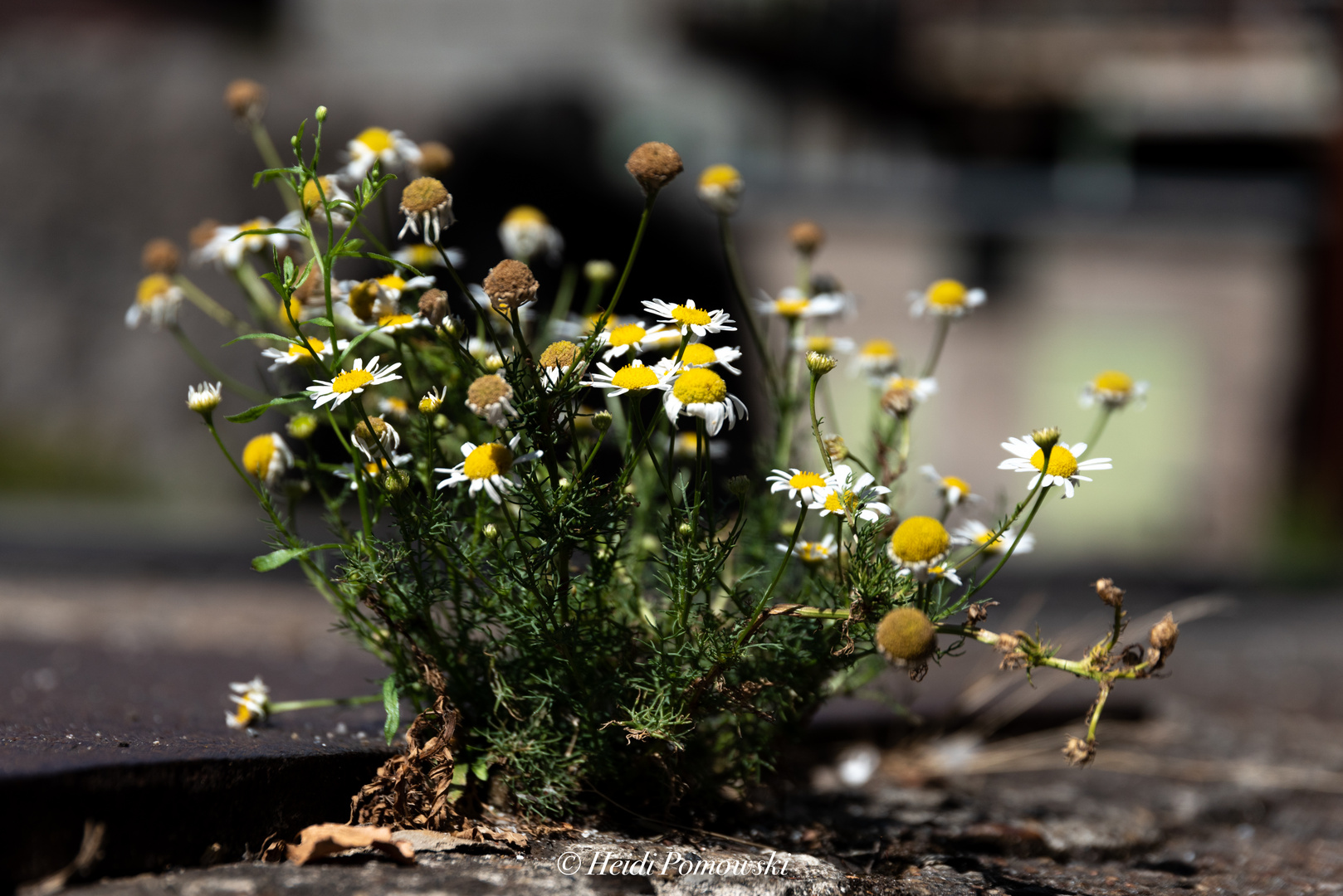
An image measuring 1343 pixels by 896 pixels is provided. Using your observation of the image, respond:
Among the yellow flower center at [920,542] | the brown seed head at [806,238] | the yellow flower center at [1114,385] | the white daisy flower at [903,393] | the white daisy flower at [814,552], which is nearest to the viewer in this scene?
the yellow flower center at [920,542]

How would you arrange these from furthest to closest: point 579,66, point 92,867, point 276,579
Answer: point 579,66
point 276,579
point 92,867

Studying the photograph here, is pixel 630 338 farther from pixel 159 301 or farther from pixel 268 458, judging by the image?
pixel 159 301

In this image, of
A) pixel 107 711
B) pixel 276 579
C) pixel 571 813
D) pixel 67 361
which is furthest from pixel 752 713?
pixel 67 361

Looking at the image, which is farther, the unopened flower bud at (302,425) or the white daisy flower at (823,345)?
the white daisy flower at (823,345)

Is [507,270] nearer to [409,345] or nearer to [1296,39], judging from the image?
[409,345]

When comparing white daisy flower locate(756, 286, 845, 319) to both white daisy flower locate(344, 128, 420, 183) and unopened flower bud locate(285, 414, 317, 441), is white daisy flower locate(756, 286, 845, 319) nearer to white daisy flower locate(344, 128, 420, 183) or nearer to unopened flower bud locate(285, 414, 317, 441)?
white daisy flower locate(344, 128, 420, 183)

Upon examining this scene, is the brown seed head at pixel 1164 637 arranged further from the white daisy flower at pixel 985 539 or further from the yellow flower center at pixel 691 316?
the yellow flower center at pixel 691 316

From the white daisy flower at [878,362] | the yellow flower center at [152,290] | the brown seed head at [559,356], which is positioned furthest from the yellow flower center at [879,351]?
Result: the yellow flower center at [152,290]
